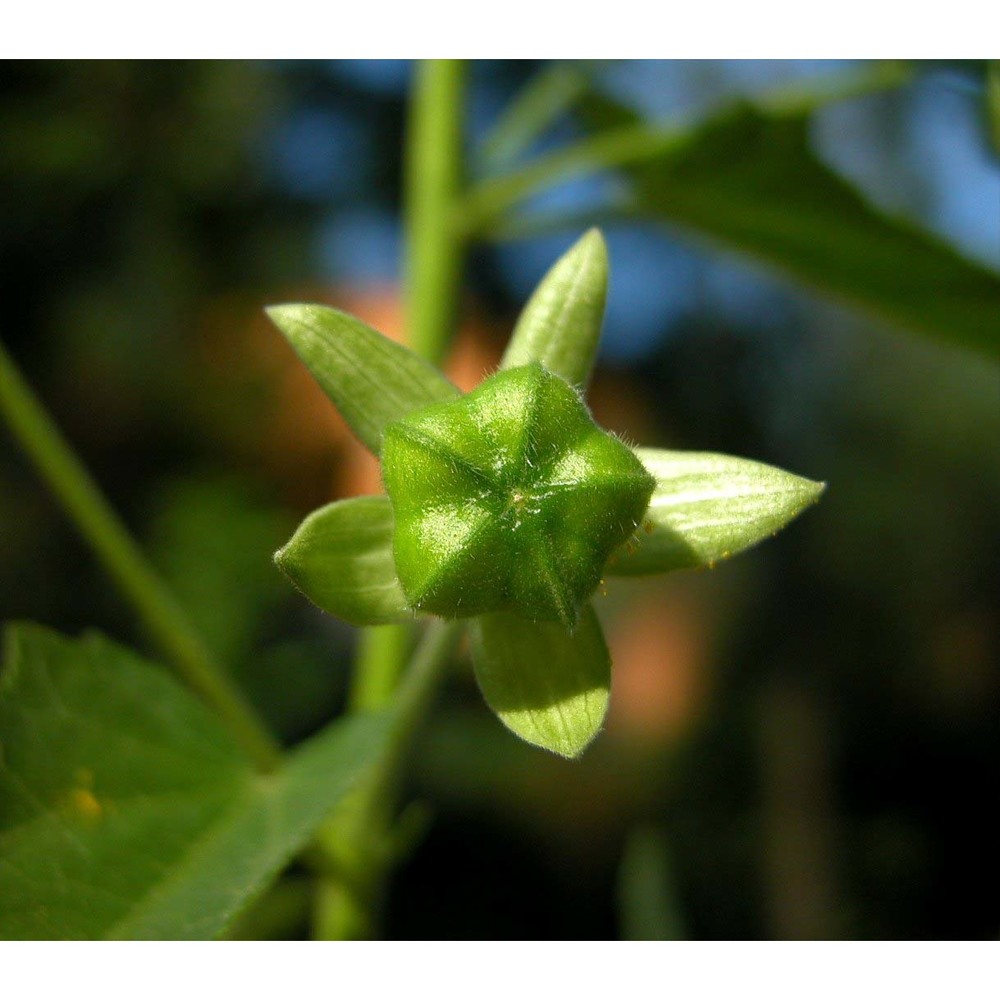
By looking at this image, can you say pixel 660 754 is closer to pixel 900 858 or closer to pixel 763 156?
pixel 900 858

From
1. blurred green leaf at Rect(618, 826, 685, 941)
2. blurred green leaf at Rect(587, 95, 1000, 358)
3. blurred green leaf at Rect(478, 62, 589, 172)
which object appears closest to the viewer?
blurred green leaf at Rect(587, 95, 1000, 358)

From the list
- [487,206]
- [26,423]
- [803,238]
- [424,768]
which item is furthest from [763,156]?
[424,768]

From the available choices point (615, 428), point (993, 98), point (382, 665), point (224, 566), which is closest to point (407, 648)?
point (382, 665)

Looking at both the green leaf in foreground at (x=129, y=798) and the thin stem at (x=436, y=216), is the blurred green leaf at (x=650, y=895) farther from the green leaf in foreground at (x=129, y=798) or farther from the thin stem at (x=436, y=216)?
the thin stem at (x=436, y=216)

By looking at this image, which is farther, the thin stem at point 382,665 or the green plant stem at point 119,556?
the thin stem at point 382,665

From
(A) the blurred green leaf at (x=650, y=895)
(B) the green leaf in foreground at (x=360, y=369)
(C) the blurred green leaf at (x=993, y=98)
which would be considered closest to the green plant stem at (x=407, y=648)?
(B) the green leaf in foreground at (x=360, y=369)

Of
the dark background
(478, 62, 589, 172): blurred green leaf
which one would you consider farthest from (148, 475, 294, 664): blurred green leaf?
(478, 62, 589, 172): blurred green leaf

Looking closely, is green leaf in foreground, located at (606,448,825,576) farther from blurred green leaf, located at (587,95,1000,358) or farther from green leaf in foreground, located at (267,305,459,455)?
blurred green leaf, located at (587,95,1000,358)
